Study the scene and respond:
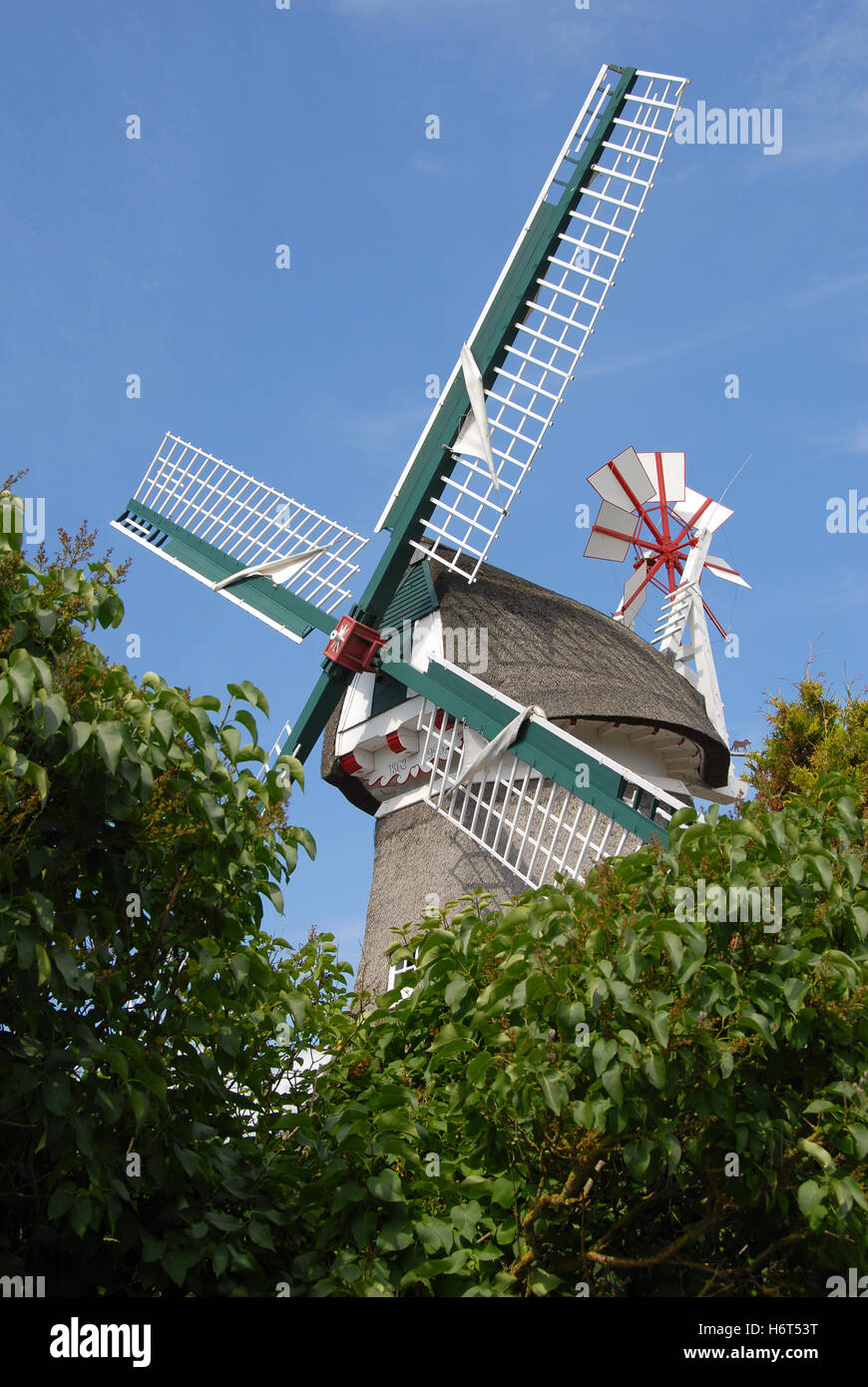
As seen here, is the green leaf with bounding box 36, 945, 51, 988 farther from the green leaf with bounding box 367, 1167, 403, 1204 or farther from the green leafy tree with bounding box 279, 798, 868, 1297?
the green leaf with bounding box 367, 1167, 403, 1204

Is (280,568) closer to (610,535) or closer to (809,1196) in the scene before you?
(610,535)

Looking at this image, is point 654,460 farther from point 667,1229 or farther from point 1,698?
point 1,698

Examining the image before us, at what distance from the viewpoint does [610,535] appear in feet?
47.1

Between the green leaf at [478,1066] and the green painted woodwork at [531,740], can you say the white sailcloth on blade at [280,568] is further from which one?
the green leaf at [478,1066]

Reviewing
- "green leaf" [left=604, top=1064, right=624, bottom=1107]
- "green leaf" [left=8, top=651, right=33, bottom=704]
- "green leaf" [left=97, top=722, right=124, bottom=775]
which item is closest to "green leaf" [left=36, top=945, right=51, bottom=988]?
"green leaf" [left=97, top=722, right=124, bottom=775]

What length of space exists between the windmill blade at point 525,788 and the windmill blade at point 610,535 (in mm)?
4595

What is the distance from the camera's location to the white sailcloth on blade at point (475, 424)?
10562 millimetres

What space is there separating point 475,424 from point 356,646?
2.11 meters

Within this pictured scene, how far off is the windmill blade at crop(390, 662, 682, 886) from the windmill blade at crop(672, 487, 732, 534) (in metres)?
5.81

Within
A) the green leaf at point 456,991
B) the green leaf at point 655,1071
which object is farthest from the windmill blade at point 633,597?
the green leaf at point 655,1071

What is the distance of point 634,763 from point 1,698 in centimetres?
802

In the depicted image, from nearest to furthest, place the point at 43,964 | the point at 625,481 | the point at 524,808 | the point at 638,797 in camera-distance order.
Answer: the point at 43,964 < the point at 638,797 < the point at 524,808 < the point at 625,481

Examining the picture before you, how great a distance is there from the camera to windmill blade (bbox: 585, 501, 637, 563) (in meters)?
14.3

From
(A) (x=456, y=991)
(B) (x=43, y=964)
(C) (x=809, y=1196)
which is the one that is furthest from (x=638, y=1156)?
(B) (x=43, y=964)
